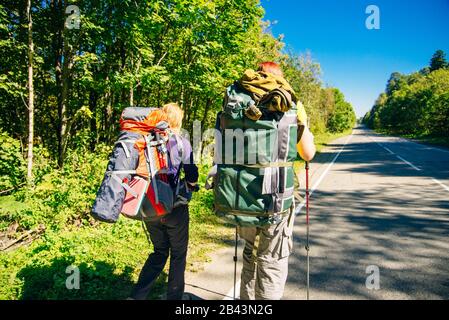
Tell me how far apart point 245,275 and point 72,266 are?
8.28 ft

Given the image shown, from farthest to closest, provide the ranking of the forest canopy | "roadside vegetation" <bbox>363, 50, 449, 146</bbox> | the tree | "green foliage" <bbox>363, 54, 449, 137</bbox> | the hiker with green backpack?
the tree < "green foliage" <bbox>363, 54, 449, 137</bbox> < "roadside vegetation" <bbox>363, 50, 449, 146</bbox> < the forest canopy < the hiker with green backpack

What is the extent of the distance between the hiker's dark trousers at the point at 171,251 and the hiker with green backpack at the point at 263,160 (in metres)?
0.59

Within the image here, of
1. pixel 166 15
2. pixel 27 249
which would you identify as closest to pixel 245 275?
pixel 27 249

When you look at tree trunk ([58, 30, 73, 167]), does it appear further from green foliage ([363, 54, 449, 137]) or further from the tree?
the tree

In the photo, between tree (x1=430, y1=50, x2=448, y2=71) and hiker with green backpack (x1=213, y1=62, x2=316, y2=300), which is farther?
tree (x1=430, y1=50, x2=448, y2=71)

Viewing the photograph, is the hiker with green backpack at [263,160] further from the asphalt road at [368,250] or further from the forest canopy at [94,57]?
the forest canopy at [94,57]

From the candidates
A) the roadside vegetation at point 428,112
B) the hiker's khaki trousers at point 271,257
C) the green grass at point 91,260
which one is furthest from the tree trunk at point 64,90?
the roadside vegetation at point 428,112

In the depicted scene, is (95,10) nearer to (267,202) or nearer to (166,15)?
(166,15)

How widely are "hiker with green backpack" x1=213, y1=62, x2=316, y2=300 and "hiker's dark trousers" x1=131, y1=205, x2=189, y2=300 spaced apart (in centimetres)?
59

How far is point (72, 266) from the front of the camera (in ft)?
12.9

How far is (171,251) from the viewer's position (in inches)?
122

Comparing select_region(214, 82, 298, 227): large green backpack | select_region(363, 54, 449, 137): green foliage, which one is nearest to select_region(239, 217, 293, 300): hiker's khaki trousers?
select_region(214, 82, 298, 227): large green backpack

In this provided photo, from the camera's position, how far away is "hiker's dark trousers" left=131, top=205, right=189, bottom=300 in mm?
2986

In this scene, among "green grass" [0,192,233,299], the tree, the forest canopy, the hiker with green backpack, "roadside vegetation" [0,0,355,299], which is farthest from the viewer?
the tree
